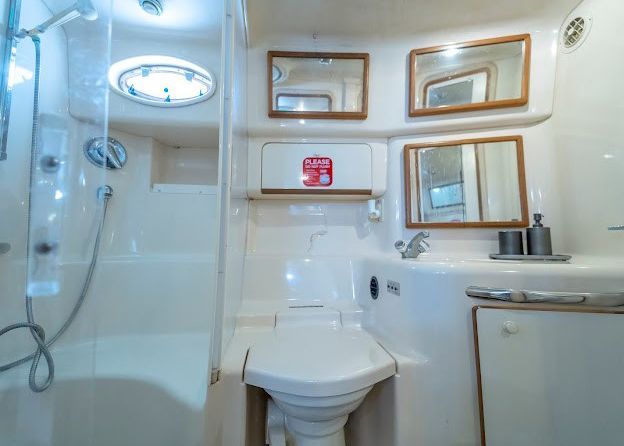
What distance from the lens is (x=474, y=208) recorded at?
44.4 inches

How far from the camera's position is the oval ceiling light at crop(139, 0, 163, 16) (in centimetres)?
93

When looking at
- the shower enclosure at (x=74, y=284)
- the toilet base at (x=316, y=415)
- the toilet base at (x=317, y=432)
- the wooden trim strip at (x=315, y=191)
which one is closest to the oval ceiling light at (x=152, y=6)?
the shower enclosure at (x=74, y=284)

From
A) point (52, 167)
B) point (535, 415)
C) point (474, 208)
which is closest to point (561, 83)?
point (474, 208)

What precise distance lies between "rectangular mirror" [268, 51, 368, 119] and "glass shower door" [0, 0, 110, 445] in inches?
28.2

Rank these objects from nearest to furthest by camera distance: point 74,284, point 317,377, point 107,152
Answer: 1. point 317,377
2. point 74,284
3. point 107,152

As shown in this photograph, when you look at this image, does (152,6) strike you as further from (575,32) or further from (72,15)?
(575,32)

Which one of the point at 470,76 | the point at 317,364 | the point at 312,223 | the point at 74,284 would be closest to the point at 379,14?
the point at 470,76

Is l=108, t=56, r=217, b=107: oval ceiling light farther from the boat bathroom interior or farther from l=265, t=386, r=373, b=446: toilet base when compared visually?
l=265, t=386, r=373, b=446: toilet base

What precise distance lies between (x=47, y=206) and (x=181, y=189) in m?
0.49

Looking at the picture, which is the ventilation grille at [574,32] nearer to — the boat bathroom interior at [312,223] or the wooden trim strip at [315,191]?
the boat bathroom interior at [312,223]

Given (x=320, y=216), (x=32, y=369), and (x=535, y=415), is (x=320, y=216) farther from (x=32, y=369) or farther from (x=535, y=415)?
(x=32, y=369)

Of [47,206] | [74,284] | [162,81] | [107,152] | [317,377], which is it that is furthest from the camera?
[162,81]

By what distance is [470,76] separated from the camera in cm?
116

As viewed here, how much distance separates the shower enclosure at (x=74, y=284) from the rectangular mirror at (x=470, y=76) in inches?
39.3
